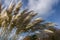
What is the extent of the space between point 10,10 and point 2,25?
0.62m

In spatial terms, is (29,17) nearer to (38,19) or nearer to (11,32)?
(38,19)

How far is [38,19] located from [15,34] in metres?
1.01

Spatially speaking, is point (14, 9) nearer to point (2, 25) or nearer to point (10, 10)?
point (10, 10)

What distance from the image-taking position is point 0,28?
820 centimetres

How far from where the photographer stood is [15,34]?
8133 mm

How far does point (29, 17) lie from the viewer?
796cm

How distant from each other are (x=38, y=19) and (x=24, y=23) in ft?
1.73

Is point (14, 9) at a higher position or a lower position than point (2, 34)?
higher

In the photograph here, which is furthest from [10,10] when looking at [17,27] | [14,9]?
[17,27]

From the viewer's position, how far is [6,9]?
8094mm

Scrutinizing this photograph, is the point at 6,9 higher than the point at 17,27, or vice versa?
the point at 6,9

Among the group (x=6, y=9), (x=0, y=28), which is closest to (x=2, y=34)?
(x=0, y=28)

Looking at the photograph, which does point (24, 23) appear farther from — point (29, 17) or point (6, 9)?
point (6, 9)

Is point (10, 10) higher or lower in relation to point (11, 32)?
higher
